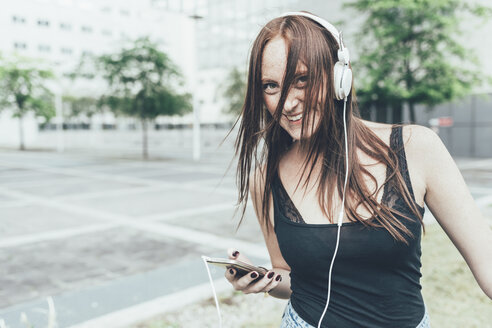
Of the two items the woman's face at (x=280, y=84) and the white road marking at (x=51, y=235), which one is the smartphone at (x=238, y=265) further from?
the white road marking at (x=51, y=235)

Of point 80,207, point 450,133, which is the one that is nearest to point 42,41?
point 450,133

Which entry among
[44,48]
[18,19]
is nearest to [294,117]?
[18,19]

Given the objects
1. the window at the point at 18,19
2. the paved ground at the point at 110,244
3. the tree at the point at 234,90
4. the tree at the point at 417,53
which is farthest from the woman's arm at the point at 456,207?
the window at the point at 18,19

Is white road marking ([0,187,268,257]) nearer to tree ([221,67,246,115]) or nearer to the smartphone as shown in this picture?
the smartphone

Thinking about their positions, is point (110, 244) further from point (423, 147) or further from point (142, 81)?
point (142, 81)

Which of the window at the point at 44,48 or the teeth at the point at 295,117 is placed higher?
the window at the point at 44,48

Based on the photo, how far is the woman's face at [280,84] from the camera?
1.20 metres

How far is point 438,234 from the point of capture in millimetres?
6406

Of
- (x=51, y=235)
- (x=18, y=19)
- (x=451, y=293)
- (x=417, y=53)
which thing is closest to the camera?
(x=451, y=293)

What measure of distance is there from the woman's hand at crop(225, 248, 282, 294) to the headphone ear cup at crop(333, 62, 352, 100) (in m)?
0.55

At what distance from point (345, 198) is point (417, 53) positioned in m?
17.6

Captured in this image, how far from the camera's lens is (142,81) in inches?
827

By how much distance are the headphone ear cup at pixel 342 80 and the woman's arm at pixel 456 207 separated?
24cm

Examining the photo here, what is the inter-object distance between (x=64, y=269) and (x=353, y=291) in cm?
467
